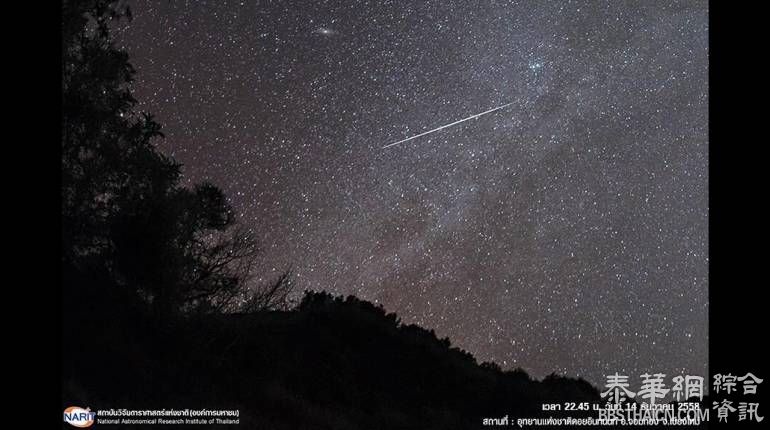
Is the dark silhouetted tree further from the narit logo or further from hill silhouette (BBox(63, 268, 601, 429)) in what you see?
the narit logo

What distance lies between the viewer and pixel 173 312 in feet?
26.7

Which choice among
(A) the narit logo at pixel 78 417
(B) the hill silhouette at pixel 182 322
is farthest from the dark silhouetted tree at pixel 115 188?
(A) the narit logo at pixel 78 417

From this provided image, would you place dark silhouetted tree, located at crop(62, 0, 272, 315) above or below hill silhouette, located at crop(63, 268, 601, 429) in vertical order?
above

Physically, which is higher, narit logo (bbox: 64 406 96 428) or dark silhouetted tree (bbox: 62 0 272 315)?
dark silhouetted tree (bbox: 62 0 272 315)

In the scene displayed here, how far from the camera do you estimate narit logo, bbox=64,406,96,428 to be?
5289 mm

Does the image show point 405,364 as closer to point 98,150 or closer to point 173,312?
point 173,312

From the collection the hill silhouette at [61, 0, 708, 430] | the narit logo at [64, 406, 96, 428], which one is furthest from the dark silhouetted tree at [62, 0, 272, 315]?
the narit logo at [64, 406, 96, 428]

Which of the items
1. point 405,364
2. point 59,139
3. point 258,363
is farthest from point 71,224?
point 405,364

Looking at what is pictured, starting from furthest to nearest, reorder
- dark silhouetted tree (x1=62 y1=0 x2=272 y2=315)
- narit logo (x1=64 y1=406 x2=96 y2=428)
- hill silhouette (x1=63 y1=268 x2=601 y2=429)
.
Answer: dark silhouetted tree (x1=62 y1=0 x2=272 y2=315)
hill silhouette (x1=63 y1=268 x2=601 y2=429)
narit logo (x1=64 y1=406 x2=96 y2=428)

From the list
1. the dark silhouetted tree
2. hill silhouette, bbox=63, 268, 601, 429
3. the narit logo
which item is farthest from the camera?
the dark silhouetted tree

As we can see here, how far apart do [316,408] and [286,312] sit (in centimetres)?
365

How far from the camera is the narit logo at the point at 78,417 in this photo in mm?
5289

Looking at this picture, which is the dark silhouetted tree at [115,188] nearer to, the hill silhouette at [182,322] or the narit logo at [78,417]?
the hill silhouette at [182,322]

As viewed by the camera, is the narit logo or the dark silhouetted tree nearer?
the narit logo
